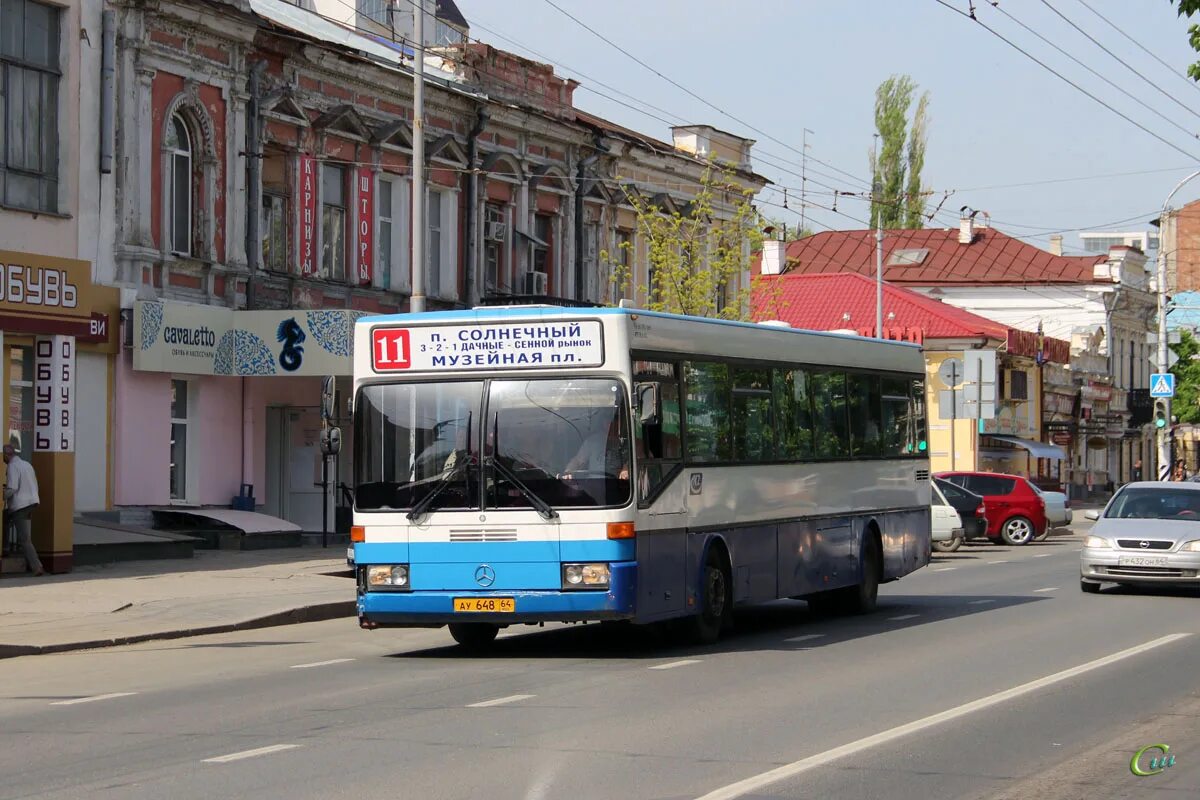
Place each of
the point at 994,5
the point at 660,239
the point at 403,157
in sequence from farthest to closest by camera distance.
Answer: the point at 660,239
the point at 403,157
the point at 994,5

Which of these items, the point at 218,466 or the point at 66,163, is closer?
the point at 66,163

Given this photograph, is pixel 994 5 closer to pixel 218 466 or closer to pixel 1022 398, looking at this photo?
pixel 218 466

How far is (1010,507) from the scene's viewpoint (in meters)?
39.9

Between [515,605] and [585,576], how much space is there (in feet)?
2.06

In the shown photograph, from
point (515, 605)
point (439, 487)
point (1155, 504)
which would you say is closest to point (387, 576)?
point (439, 487)

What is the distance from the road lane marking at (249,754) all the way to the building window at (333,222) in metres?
22.7

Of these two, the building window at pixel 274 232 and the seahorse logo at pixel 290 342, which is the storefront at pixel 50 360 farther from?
the building window at pixel 274 232

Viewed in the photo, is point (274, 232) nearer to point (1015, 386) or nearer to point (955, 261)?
point (1015, 386)

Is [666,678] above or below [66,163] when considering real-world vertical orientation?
below

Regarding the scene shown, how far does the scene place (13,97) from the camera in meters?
25.5

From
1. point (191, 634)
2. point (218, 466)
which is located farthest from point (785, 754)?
point (218, 466)

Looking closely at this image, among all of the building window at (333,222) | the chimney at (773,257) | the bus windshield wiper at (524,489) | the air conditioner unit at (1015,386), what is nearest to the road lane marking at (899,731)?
the bus windshield wiper at (524,489)

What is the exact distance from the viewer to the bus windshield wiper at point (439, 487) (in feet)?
49.0

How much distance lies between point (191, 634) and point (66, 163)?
10702 mm
